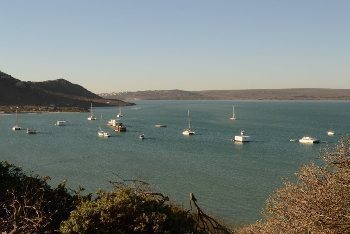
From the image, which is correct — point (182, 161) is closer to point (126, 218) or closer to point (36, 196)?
point (36, 196)

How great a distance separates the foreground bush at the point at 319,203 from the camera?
1852 cm

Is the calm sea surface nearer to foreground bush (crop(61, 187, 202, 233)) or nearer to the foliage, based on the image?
the foliage

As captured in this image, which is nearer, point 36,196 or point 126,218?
point 126,218

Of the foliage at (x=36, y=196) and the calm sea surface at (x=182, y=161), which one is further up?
the foliage at (x=36, y=196)

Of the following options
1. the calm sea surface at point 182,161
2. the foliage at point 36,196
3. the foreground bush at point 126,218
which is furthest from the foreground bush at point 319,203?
the foliage at point 36,196

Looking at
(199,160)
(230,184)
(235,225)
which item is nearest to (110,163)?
(199,160)

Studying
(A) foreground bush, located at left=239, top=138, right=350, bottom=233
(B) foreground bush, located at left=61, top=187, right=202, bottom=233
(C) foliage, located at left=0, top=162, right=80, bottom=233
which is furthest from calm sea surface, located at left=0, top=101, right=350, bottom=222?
(B) foreground bush, located at left=61, top=187, right=202, bottom=233

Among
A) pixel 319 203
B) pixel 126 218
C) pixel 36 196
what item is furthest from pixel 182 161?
pixel 126 218

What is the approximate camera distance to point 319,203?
19.3 meters

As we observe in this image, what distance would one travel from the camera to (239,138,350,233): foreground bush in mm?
18516

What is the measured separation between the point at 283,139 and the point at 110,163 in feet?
183

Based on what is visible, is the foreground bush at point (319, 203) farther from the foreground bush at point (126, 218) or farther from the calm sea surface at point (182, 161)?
the calm sea surface at point (182, 161)

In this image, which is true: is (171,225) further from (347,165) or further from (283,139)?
(283,139)

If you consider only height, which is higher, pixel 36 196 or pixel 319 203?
pixel 319 203
